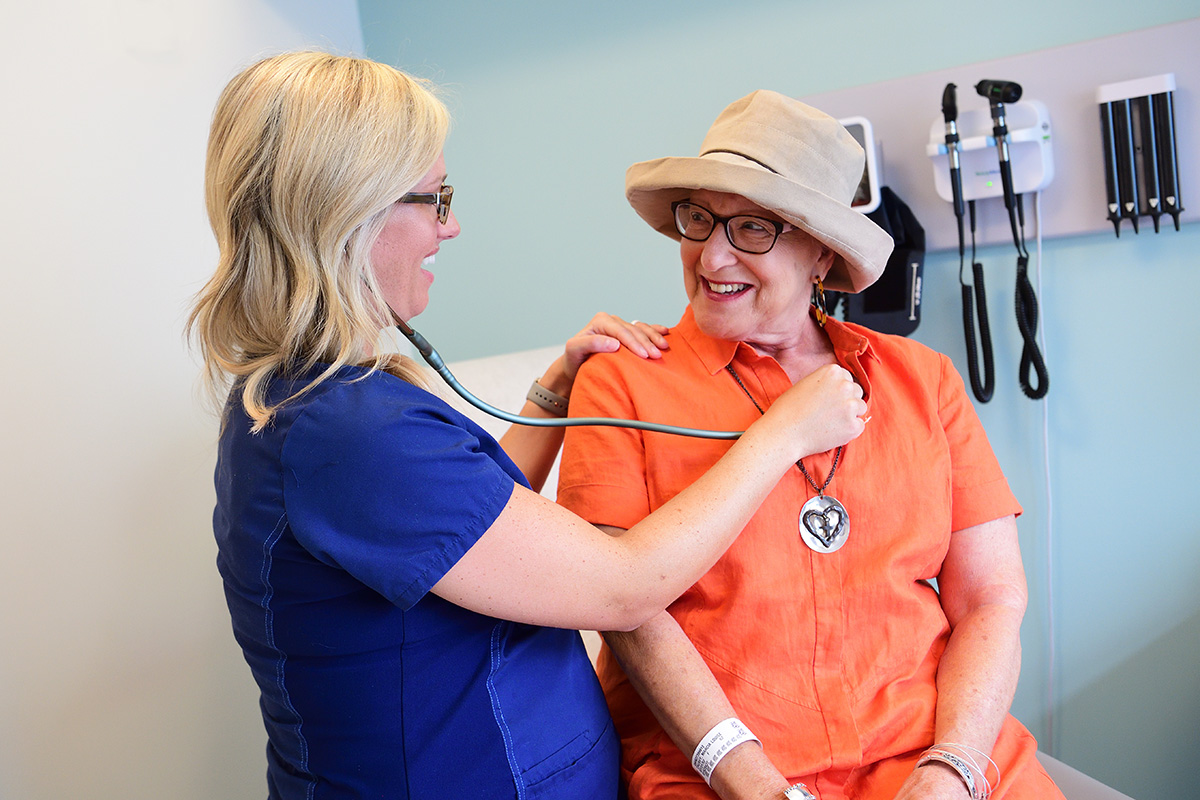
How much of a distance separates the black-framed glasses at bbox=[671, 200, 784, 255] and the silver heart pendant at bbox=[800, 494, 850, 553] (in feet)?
1.14

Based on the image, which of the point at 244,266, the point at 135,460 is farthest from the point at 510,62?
the point at 244,266

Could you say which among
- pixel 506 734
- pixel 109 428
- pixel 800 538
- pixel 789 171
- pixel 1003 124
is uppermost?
pixel 1003 124

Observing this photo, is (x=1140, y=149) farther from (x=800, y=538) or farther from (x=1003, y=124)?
(x=800, y=538)

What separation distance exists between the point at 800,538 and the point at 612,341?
386 mm

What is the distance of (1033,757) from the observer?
115cm

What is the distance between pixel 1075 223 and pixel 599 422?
4.08ft

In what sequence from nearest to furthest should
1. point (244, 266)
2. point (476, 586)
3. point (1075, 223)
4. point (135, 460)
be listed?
point (476, 586) → point (244, 266) → point (135, 460) → point (1075, 223)

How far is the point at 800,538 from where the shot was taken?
1.15m

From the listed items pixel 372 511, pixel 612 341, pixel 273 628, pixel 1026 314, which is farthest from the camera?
pixel 1026 314

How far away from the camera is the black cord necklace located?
1.15 meters

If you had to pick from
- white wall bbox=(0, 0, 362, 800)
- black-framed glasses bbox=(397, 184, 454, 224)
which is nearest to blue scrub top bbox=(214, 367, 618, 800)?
black-framed glasses bbox=(397, 184, 454, 224)

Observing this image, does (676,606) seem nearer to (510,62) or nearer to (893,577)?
(893,577)

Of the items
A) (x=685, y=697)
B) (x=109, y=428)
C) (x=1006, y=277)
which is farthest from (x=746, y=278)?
(x=109, y=428)

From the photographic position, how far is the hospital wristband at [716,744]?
1.04m
